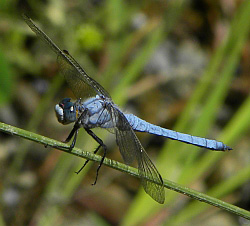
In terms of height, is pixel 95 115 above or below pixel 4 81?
below

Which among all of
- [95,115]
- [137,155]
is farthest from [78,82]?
[137,155]

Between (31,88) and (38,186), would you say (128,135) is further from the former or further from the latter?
(31,88)

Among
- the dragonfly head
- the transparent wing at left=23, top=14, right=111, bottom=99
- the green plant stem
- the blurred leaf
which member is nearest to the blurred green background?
the blurred leaf

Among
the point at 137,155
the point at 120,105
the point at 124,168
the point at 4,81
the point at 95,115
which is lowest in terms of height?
the point at 124,168

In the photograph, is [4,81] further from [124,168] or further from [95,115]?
[124,168]

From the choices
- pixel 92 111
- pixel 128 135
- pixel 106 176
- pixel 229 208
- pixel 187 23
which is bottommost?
pixel 229 208

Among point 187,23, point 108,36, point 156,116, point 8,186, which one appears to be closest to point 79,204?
point 8,186

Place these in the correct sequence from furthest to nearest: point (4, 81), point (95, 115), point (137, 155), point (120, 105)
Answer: point (120, 105), point (4, 81), point (95, 115), point (137, 155)

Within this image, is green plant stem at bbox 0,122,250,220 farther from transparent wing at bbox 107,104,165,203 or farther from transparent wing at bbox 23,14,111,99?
transparent wing at bbox 23,14,111,99
